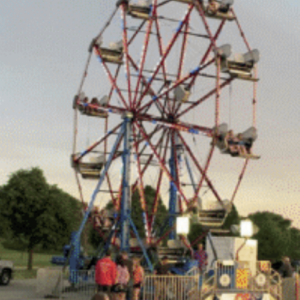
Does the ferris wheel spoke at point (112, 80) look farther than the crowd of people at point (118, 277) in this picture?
Yes

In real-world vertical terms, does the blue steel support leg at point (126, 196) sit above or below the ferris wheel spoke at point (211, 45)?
below

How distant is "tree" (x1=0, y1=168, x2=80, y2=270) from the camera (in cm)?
5269

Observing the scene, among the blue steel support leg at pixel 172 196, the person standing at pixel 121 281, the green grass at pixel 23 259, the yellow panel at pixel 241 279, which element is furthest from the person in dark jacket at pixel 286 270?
the green grass at pixel 23 259

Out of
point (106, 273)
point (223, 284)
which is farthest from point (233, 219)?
point (106, 273)

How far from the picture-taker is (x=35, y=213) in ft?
175

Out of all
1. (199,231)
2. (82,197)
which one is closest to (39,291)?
(82,197)

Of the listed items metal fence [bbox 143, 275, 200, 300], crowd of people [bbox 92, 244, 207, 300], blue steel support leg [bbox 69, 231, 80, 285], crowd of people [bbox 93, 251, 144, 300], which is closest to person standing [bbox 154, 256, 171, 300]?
metal fence [bbox 143, 275, 200, 300]

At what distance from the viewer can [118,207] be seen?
33781 mm

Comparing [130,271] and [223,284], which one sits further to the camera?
[223,284]

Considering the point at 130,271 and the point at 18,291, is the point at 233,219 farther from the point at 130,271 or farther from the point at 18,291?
the point at 130,271

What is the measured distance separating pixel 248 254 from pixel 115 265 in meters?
11.1

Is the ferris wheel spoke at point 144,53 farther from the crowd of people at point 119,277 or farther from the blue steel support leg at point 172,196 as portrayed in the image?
the crowd of people at point 119,277

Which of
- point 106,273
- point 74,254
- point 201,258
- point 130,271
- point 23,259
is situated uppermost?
point 23,259

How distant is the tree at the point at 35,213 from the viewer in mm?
52688
